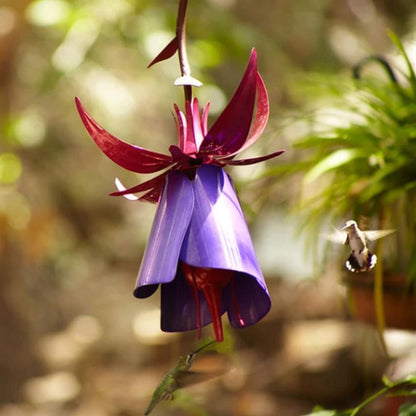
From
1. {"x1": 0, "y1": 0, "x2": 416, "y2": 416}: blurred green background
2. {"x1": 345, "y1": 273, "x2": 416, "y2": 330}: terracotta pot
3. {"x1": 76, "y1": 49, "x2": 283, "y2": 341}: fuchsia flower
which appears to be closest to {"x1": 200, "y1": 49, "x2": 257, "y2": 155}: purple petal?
{"x1": 76, "y1": 49, "x2": 283, "y2": 341}: fuchsia flower

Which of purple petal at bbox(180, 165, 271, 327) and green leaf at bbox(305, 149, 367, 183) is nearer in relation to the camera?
purple petal at bbox(180, 165, 271, 327)

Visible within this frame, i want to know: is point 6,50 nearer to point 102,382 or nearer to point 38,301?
point 102,382

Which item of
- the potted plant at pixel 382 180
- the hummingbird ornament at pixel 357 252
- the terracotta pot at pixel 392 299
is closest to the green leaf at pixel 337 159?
the potted plant at pixel 382 180

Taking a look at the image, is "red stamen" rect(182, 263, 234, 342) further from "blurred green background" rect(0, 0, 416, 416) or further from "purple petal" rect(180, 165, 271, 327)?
"blurred green background" rect(0, 0, 416, 416)

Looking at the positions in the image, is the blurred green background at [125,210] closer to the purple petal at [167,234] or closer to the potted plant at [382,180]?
the potted plant at [382,180]

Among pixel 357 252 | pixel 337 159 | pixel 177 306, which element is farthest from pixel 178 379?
pixel 337 159

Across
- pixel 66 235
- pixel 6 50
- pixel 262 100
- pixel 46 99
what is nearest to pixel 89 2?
pixel 6 50

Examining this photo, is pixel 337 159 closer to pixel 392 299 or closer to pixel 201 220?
pixel 392 299
